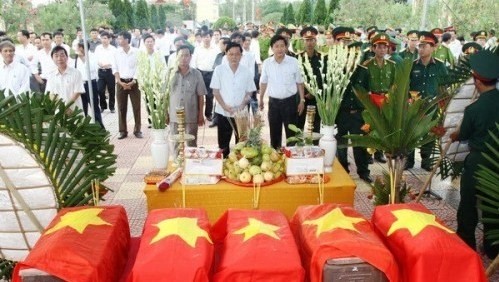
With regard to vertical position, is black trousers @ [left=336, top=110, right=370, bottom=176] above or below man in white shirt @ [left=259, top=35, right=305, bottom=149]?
below

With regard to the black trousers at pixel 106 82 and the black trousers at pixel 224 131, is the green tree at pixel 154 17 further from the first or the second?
the black trousers at pixel 224 131

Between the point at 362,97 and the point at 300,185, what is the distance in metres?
0.75

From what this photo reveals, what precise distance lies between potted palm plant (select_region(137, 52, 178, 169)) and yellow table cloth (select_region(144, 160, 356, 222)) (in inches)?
10.8

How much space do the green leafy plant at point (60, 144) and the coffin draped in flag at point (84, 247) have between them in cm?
27

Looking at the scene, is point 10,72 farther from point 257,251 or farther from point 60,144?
point 257,251

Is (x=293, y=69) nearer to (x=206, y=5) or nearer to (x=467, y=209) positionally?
(x=467, y=209)

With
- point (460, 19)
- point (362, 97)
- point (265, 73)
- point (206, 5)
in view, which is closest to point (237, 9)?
point (206, 5)

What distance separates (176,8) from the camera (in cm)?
3306

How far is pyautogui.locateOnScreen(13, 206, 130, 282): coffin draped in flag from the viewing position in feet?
4.37

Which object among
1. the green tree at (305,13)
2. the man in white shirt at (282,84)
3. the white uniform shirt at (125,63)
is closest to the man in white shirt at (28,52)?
the white uniform shirt at (125,63)

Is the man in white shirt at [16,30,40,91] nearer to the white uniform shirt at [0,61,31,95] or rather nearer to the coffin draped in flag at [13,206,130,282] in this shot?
the white uniform shirt at [0,61,31,95]

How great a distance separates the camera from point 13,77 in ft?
15.4

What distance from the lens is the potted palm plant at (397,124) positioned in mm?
2139

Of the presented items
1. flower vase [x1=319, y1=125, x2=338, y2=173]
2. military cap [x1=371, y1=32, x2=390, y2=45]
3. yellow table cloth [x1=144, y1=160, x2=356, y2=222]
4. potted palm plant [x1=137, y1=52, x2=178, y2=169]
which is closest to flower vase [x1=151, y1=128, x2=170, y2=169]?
potted palm plant [x1=137, y1=52, x2=178, y2=169]
